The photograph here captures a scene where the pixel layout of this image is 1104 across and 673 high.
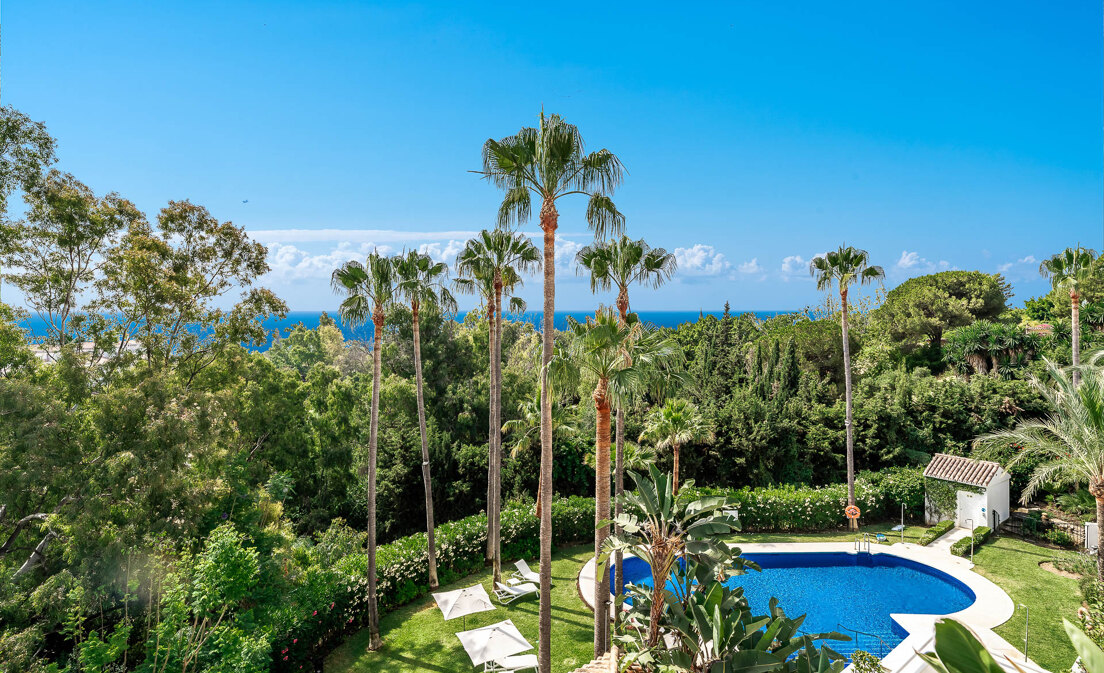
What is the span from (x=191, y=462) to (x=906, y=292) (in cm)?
4218

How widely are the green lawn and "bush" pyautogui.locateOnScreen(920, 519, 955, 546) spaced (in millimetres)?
1241

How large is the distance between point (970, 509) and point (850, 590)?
21.9 ft

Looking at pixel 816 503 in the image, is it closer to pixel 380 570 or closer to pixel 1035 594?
pixel 1035 594

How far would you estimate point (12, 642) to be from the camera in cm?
823

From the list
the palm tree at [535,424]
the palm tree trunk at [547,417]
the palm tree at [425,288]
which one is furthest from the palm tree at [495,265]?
the palm tree trunk at [547,417]

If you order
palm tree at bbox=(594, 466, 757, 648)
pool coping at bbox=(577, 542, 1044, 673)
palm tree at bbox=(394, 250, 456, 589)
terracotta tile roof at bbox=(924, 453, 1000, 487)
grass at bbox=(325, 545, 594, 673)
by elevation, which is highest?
palm tree at bbox=(394, 250, 456, 589)

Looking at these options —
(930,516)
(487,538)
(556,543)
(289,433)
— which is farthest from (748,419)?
(289,433)

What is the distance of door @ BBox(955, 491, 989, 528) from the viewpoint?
1864 centimetres

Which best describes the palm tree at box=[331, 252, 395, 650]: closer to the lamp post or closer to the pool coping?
the pool coping

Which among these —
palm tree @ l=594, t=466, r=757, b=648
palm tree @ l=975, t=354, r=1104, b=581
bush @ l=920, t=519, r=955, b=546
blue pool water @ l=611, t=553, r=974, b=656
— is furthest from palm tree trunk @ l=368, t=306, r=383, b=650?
bush @ l=920, t=519, r=955, b=546

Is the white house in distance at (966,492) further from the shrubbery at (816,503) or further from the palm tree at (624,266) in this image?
the palm tree at (624,266)

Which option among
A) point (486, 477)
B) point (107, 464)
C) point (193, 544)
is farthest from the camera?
point (486, 477)

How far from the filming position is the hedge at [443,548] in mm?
12070

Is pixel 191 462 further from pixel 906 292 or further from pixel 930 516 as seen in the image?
pixel 906 292
